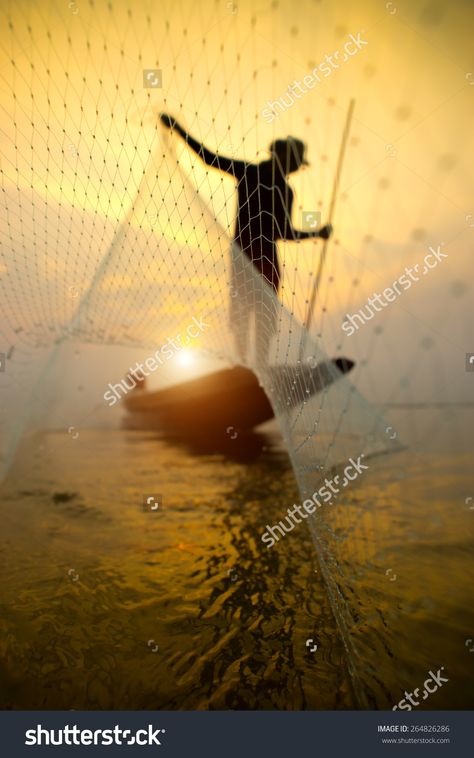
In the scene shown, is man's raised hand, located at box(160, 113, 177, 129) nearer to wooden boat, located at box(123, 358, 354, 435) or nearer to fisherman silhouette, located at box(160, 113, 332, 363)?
fisherman silhouette, located at box(160, 113, 332, 363)

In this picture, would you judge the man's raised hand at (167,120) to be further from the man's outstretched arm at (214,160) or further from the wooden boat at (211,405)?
the wooden boat at (211,405)

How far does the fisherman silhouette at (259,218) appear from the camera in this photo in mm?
4379

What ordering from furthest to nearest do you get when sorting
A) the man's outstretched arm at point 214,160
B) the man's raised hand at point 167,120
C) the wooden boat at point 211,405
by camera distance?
the wooden boat at point 211,405 → the man's outstretched arm at point 214,160 → the man's raised hand at point 167,120

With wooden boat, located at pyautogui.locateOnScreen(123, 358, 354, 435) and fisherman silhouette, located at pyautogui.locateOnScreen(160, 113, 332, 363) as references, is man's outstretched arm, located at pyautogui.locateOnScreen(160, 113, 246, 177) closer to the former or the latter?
fisherman silhouette, located at pyautogui.locateOnScreen(160, 113, 332, 363)

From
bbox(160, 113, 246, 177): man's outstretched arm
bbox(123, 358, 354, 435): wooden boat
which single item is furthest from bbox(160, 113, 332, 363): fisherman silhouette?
bbox(123, 358, 354, 435): wooden boat

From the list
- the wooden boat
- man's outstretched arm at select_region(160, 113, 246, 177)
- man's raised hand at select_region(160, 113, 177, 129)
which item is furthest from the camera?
the wooden boat

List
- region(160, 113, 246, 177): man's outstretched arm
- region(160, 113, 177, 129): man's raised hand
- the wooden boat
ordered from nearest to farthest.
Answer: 1. region(160, 113, 177, 129): man's raised hand
2. region(160, 113, 246, 177): man's outstretched arm
3. the wooden boat

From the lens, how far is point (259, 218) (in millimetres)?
5344

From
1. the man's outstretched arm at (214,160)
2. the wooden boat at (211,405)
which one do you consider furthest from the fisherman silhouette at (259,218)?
the wooden boat at (211,405)

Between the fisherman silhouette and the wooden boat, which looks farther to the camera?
the wooden boat

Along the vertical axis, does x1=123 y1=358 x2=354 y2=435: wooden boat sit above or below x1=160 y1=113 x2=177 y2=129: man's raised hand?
above

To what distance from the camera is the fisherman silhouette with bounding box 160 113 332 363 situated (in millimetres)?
4379

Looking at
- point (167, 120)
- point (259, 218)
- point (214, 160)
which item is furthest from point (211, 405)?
point (167, 120)

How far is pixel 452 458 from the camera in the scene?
10.5 m
